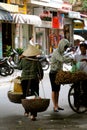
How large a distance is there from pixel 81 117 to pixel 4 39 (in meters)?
23.2

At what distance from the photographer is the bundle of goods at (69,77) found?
1130 centimetres

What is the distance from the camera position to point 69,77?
1132 cm

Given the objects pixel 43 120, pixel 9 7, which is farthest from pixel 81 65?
pixel 9 7

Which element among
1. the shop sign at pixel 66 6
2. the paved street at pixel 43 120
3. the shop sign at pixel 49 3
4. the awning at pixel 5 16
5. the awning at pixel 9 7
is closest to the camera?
the paved street at pixel 43 120

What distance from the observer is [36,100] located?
10.5 meters

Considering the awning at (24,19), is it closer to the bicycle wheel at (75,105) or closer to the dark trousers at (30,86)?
the bicycle wheel at (75,105)

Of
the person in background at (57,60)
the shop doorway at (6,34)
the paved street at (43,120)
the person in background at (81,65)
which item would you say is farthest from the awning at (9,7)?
the person in background at (57,60)

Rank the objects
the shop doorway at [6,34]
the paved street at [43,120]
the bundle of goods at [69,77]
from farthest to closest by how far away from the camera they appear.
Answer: the shop doorway at [6,34]
the bundle of goods at [69,77]
the paved street at [43,120]

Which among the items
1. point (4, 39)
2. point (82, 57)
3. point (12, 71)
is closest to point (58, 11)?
point (4, 39)

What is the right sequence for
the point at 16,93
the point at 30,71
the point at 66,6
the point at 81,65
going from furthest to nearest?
the point at 66,6
the point at 81,65
the point at 16,93
the point at 30,71

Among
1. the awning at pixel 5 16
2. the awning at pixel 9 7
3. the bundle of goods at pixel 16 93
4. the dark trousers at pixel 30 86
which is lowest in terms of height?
the bundle of goods at pixel 16 93

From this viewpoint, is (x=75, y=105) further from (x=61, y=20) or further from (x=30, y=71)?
(x=61, y=20)

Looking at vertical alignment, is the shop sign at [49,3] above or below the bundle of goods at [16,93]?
above

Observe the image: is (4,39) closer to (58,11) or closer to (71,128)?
(58,11)
